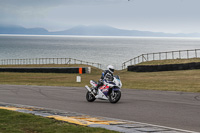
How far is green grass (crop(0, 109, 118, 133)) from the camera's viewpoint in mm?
8195

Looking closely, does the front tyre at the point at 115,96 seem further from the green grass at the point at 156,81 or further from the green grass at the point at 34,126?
the green grass at the point at 156,81

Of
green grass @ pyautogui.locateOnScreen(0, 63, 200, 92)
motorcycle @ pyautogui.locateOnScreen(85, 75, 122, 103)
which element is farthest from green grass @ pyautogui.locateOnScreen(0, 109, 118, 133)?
green grass @ pyautogui.locateOnScreen(0, 63, 200, 92)

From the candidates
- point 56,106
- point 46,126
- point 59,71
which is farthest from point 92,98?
point 59,71

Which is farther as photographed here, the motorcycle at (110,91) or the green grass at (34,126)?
the motorcycle at (110,91)

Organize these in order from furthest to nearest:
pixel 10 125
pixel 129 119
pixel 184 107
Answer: pixel 184 107 → pixel 129 119 → pixel 10 125

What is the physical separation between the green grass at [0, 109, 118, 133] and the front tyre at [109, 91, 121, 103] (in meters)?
4.98

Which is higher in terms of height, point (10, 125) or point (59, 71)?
point (59, 71)

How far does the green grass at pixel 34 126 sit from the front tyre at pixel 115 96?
16.3 ft

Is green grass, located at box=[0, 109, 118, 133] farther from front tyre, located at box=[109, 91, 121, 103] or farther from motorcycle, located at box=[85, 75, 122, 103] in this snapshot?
front tyre, located at box=[109, 91, 121, 103]

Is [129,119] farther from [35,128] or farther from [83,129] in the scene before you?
[35,128]

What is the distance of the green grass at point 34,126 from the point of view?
323 inches

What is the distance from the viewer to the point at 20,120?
9797mm

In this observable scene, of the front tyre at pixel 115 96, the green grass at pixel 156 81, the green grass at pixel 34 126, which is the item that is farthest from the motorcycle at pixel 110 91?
the green grass at pixel 156 81

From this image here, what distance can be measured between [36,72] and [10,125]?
134 feet
